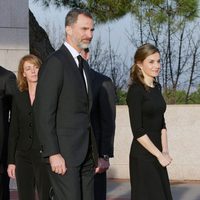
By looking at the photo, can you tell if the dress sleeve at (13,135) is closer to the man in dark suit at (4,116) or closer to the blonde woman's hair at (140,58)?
the man in dark suit at (4,116)

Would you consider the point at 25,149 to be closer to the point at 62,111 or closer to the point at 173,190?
the point at 62,111

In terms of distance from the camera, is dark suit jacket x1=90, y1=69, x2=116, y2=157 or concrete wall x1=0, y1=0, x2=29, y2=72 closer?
dark suit jacket x1=90, y1=69, x2=116, y2=157

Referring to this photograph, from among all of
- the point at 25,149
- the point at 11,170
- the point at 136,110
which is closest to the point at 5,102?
the point at 25,149

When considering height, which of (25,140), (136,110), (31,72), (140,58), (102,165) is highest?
(140,58)

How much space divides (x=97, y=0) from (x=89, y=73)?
327 inches

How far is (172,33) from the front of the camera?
12.9 m

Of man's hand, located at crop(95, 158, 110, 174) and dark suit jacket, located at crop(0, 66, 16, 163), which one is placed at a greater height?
dark suit jacket, located at crop(0, 66, 16, 163)

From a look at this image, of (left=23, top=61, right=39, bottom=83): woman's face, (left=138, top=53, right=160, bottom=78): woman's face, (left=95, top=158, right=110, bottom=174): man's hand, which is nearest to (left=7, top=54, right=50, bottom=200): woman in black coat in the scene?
(left=23, top=61, right=39, bottom=83): woman's face

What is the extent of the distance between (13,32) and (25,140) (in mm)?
3926

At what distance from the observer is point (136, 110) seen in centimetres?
539

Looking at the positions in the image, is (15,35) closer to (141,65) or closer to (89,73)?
(141,65)

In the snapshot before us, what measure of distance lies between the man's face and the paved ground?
4.50 m

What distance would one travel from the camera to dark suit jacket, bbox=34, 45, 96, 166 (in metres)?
4.21

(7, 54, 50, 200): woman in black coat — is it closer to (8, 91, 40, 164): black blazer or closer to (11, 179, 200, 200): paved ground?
(8, 91, 40, 164): black blazer
